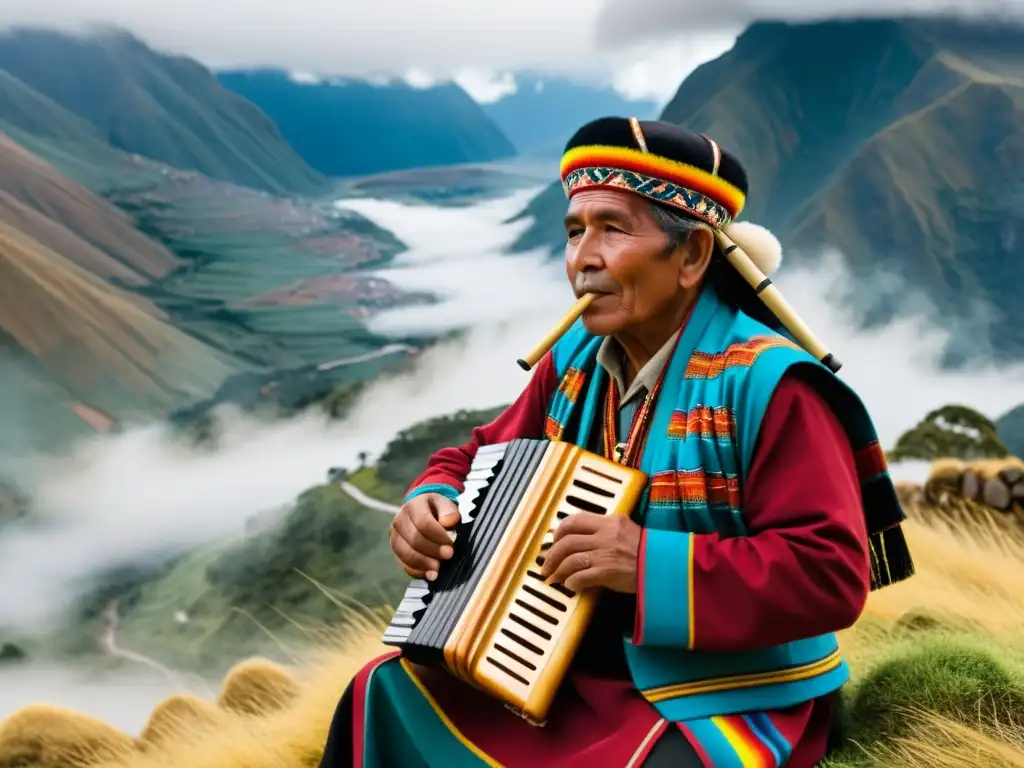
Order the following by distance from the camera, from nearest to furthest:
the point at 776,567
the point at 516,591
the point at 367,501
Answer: the point at 776,567 → the point at 516,591 → the point at 367,501

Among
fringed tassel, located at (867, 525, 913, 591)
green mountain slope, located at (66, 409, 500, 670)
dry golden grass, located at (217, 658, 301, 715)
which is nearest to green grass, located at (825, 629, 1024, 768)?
fringed tassel, located at (867, 525, 913, 591)

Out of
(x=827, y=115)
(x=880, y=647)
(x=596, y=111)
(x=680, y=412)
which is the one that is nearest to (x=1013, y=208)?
(x=827, y=115)

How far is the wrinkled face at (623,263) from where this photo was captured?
74.5 inches

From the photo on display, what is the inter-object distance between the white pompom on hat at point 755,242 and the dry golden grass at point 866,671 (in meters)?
1.13

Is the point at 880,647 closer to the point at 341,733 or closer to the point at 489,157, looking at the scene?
the point at 341,733

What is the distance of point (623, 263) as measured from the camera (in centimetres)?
189

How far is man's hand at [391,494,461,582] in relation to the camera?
77.2 inches

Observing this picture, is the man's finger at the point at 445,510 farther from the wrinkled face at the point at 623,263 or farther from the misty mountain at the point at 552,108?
the misty mountain at the point at 552,108

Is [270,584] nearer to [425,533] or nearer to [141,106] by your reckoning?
[425,533]

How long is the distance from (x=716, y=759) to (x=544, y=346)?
2.61ft

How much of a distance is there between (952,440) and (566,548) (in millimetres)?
3570

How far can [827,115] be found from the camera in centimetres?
583

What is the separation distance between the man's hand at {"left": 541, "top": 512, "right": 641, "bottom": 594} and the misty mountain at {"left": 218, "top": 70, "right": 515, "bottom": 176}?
13.7 feet

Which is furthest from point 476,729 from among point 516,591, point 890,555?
point 890,555
